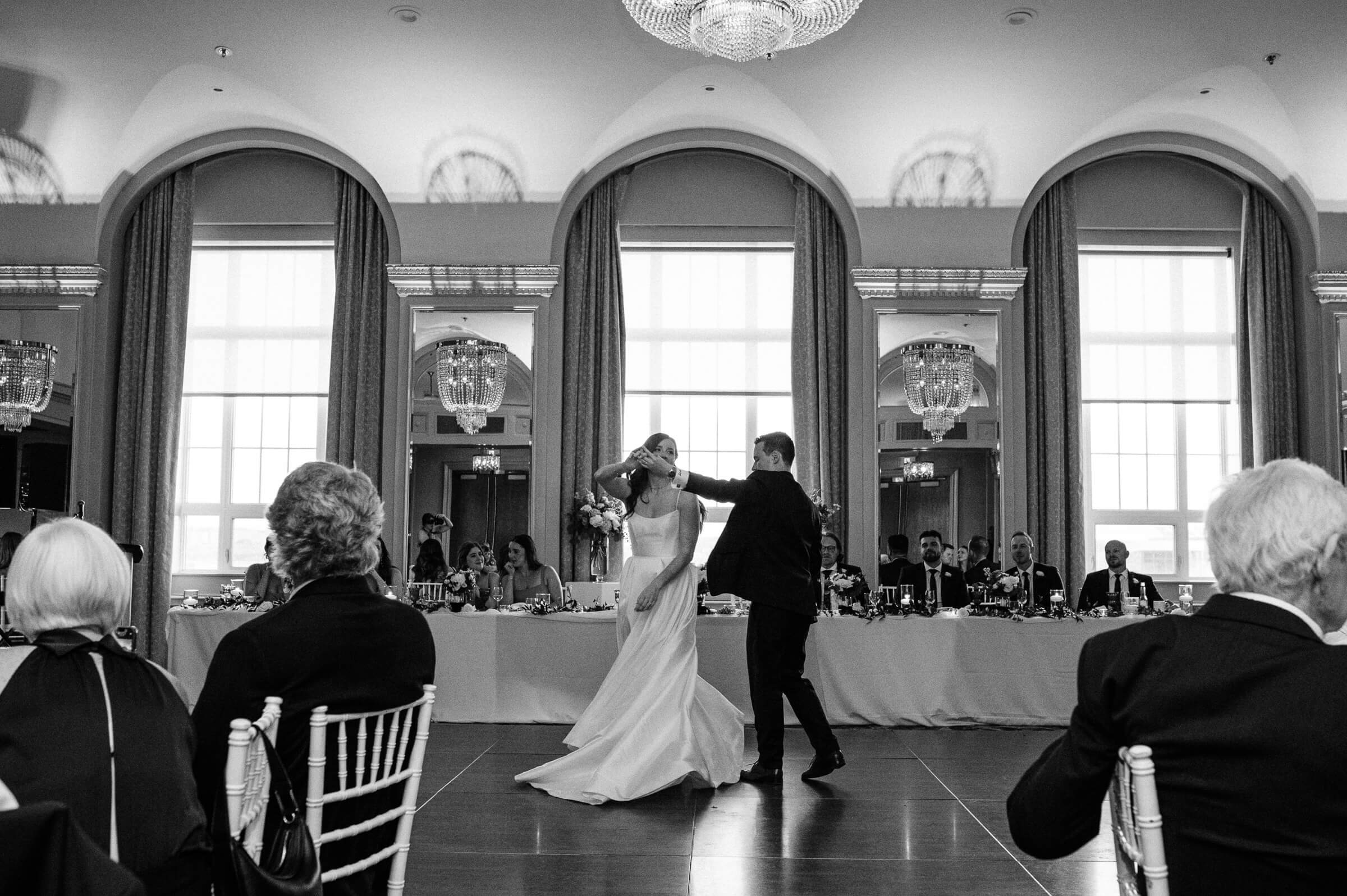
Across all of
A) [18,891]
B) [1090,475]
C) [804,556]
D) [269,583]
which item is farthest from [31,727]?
[1090,475]

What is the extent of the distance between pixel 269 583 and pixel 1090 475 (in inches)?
274

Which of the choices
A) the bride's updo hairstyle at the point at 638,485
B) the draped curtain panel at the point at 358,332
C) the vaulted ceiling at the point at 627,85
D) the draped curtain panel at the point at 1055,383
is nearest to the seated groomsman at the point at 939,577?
the draped curtain panel at the point at 1055,383

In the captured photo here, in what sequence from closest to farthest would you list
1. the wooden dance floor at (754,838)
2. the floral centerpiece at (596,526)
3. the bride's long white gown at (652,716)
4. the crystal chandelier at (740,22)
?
the wooden dance floor at (754,838), the bride's long white gown at (652,716), the crystal chandelier at (740,22), the floral centerpiece at (596,526)

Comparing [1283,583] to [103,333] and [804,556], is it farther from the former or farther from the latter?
[103,333]

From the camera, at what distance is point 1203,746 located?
1.60 meters

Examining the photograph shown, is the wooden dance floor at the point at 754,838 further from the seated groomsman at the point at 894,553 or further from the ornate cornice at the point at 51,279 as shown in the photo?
the ornate cornice at the point at 51,279

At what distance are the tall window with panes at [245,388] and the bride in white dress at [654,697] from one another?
5438 mm

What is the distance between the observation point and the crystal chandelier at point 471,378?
362 inches

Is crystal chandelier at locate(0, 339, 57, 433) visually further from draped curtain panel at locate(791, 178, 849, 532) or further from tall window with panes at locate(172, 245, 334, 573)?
draped curtain panel at locate(791, 178, 849, 532)

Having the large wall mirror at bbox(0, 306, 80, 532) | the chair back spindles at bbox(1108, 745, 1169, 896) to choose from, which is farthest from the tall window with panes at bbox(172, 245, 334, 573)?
the chair back spindles at bbox(1108, 745, 1169, 896)

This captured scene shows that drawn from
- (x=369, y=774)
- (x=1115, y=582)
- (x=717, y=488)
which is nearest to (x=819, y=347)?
(x=1115, y=582)

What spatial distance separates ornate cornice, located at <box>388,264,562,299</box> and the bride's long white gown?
14.3ft

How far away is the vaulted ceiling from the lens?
8.00m

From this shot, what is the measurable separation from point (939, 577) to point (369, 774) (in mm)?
5448
